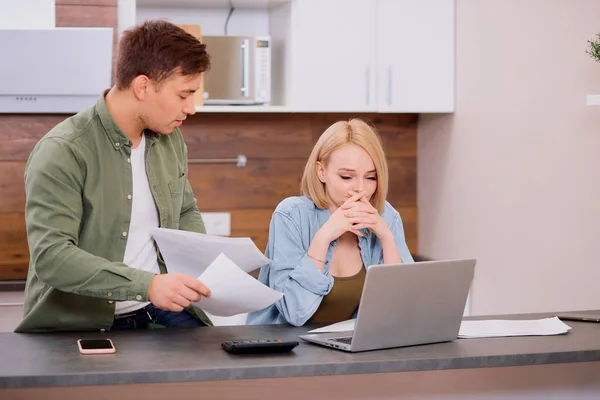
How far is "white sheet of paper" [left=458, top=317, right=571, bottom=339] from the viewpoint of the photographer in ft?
5.93

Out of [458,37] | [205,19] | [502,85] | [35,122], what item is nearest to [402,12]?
[458,37]

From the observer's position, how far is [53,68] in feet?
10.9

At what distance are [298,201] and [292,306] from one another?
0.33 meters

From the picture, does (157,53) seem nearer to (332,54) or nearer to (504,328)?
(504,328)

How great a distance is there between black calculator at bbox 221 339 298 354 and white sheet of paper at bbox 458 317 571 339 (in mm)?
401

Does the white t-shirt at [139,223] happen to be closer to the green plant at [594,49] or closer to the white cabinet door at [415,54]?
the green plant at [594,49]

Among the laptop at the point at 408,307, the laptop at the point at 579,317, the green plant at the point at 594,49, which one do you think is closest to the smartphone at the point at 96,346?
the laptop at the point at 408,307

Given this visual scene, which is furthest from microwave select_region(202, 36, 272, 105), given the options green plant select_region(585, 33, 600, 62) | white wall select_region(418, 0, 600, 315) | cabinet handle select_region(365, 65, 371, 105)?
green plant select_region(585, 33, 600, 62)

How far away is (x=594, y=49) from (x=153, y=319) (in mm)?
1449

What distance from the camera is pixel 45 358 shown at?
59.9 inches

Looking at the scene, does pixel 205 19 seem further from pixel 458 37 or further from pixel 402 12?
pixel 458 37

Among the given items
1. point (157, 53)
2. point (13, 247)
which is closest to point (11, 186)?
point (13, 247)

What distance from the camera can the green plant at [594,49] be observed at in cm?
243

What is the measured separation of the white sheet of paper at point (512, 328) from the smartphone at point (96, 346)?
71 cm
